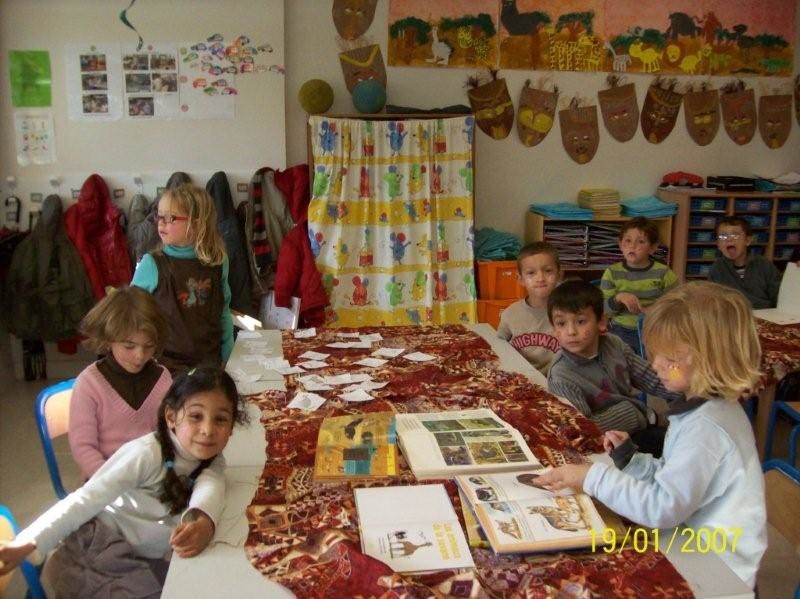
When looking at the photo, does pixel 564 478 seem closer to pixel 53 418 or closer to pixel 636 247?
pixel 53 418

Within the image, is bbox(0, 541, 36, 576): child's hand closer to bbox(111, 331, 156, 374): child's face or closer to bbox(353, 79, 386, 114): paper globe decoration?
bbox(111, 331, 156, 374): child's face

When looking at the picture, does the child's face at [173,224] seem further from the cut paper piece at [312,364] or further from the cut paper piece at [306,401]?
the cut paper piece at [306,401]

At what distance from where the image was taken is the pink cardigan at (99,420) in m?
1.91

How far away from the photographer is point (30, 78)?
436cm

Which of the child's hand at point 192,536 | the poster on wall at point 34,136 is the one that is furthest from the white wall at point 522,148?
the child's hand at point 192,536

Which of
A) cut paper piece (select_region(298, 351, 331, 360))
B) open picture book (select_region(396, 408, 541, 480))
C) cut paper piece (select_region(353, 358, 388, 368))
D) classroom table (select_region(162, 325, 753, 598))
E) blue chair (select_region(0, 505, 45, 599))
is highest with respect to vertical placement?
open picture book (select_region(396, 408, 541, 480))

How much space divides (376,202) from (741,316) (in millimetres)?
3216

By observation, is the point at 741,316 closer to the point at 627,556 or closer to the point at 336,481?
the point at 627,556

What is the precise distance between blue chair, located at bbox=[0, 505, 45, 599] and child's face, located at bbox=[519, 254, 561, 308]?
1.90 meters

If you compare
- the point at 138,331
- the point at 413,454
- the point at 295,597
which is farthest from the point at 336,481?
the point at 138,331

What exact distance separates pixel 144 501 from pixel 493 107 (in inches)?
152

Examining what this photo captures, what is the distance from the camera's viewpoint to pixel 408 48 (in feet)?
15.4

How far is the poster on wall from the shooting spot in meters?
4.39

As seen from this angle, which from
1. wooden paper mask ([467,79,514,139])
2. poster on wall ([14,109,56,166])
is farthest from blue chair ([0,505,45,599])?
wooden paper mask ([467,79,514,139])
